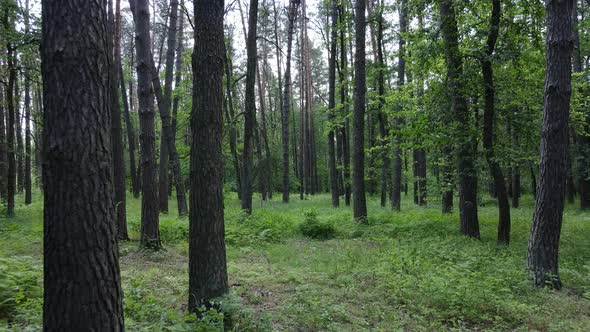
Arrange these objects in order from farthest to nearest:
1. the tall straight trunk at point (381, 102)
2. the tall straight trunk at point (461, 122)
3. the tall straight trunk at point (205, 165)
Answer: the tall straight trunk at point (381, 102) < the tall straight trunk at point (461, 122) < the tall straight trunk at point (205, 165)

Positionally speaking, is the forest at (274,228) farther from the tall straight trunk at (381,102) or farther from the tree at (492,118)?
the tall straight trunk at (381,102)

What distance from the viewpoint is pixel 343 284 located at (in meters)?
6.20

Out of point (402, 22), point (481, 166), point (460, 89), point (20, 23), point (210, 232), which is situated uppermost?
point (402, 22)

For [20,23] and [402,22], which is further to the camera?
[402,22]

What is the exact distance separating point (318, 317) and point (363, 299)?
1.15 m

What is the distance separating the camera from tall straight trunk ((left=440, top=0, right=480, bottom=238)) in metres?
9.09

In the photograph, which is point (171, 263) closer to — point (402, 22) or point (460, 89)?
point (460, 89)

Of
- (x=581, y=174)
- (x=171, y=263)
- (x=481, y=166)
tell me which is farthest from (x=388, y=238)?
(x=581, y=174)

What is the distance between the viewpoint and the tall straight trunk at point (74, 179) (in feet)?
7.84

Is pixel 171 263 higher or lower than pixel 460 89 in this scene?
lower

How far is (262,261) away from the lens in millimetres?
8172

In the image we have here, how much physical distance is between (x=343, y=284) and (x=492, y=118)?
5781 millimetres

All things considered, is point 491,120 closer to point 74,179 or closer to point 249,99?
point 249,99

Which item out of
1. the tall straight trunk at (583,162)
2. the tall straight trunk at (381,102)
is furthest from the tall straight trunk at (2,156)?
the tall straight trunk at (583,162)
